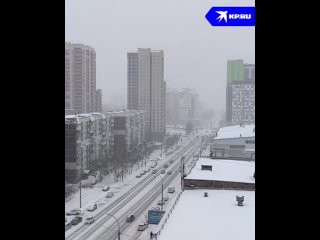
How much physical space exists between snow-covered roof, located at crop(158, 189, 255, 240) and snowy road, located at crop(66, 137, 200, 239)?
1148mm

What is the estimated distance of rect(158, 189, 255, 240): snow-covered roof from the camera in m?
3.29

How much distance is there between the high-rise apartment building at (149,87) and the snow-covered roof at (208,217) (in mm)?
2527

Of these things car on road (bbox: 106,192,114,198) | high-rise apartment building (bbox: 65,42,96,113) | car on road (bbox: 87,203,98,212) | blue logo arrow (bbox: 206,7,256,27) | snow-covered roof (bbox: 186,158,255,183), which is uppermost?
high-rise apartment building (bbox: 65,42,96,113)

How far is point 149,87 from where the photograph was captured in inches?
286

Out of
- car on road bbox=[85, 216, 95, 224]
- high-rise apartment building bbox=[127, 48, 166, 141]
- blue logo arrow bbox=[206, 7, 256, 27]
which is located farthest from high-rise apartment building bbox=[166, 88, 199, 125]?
blue logo arrow bbox=[206, 7, 256, 27]

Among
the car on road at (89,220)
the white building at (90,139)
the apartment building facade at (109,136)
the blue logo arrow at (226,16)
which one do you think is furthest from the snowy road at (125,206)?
the blue logo arrow at (226,16)

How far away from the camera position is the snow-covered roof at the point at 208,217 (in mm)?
3287

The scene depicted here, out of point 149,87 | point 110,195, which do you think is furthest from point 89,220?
point 149,87

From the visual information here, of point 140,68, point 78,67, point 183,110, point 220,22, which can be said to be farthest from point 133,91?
point 220,22

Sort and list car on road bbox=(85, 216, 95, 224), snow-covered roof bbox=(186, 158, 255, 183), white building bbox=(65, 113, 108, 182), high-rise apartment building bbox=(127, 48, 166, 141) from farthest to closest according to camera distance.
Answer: high-rise apartment building bbox=(127, 48, 166, 141), white building bbox=(65, 113, 108, 182), car on road bbox=(85, 216, 95, 224), snow-covered roof bbox=(186, 158, 255, 183)

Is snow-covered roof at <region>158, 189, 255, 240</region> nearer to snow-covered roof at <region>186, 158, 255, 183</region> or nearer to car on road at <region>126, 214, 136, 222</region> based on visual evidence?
snow-covered roof at <region>186, 158, 255, 183</region>

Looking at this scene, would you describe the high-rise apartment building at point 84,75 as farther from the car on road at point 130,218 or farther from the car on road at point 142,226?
the car on road at point 142,226
